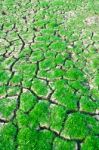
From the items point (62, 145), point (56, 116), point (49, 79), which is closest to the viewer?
point (62, 145)

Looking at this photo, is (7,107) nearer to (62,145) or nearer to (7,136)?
(7,136)

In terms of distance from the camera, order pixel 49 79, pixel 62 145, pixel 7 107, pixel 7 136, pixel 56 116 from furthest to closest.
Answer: pixel 49 79 < pixel 7 107 < pixel 56 116 < pixel 7 136 < pixel 62 145

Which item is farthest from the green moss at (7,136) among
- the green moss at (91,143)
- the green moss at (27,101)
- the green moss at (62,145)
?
the green moss at (91,143)

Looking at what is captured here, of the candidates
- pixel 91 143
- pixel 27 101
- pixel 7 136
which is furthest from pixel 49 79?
pixel 91 143

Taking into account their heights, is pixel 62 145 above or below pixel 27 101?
below

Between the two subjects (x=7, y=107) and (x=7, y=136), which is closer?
(x=7, y=136)

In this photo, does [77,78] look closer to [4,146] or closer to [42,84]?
[42,84]

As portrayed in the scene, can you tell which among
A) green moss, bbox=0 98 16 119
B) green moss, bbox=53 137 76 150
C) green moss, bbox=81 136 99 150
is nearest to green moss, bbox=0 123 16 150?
green moss, bbox=0 98 16 119

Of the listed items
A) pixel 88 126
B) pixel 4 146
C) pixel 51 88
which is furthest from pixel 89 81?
pixel 4 146
